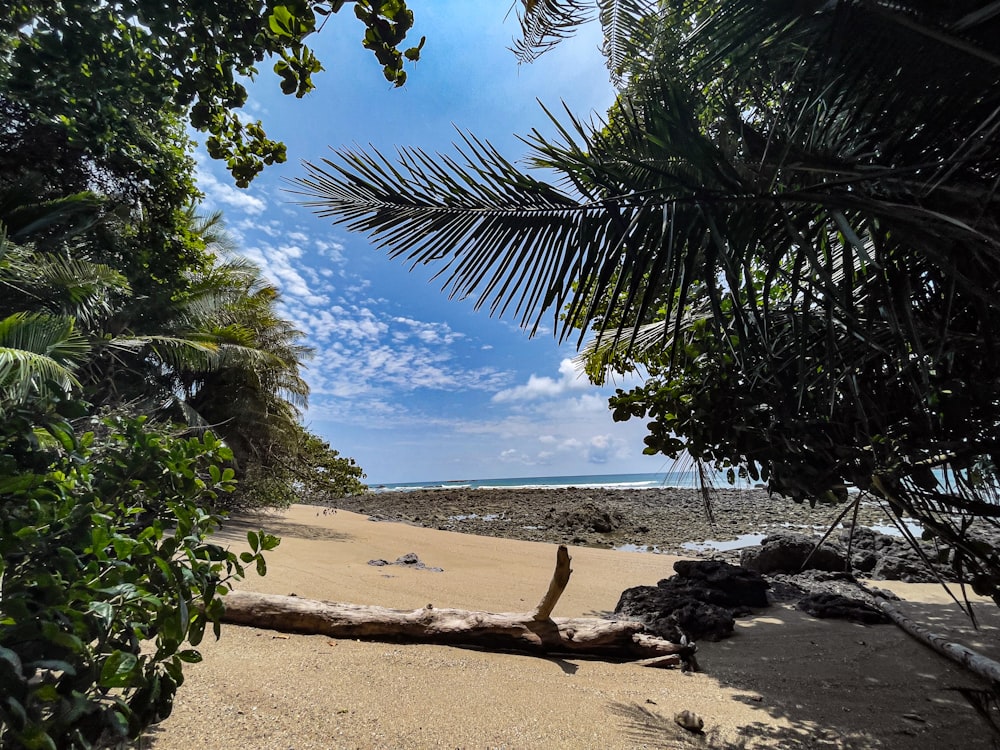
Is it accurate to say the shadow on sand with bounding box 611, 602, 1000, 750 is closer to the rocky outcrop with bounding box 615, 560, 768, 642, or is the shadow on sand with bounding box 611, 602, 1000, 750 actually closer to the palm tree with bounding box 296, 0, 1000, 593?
the rocky outcrop with bounding box 615, 560, 768, 642

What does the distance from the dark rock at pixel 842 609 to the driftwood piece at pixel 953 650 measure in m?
0.14

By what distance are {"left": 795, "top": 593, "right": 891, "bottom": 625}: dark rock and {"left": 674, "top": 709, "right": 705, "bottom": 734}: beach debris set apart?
3.93 m

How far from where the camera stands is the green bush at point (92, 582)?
1010mm

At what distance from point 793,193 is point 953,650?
4591 millimetres

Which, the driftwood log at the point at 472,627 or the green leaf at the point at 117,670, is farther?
the driftwood log at the point at 472,627

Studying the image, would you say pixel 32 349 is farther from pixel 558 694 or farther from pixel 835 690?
pixel 835 690

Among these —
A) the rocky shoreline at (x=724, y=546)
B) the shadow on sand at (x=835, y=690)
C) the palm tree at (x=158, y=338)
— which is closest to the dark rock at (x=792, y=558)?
the rocky shoreline at (x=724, y=546)

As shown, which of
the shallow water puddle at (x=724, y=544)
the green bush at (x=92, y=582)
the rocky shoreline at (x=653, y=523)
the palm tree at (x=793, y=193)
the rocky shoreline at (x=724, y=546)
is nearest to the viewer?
the green bush at (x=92, y=582)

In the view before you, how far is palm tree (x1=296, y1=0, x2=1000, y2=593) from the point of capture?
1.60 meters

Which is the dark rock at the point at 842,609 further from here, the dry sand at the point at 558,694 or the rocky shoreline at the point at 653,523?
the rocky shoreline at the point at 653,523

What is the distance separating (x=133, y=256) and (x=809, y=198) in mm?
A: 10414

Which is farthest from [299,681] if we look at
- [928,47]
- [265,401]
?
[265,401]

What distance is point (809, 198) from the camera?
1.67 m

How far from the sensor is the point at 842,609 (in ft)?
17.6
